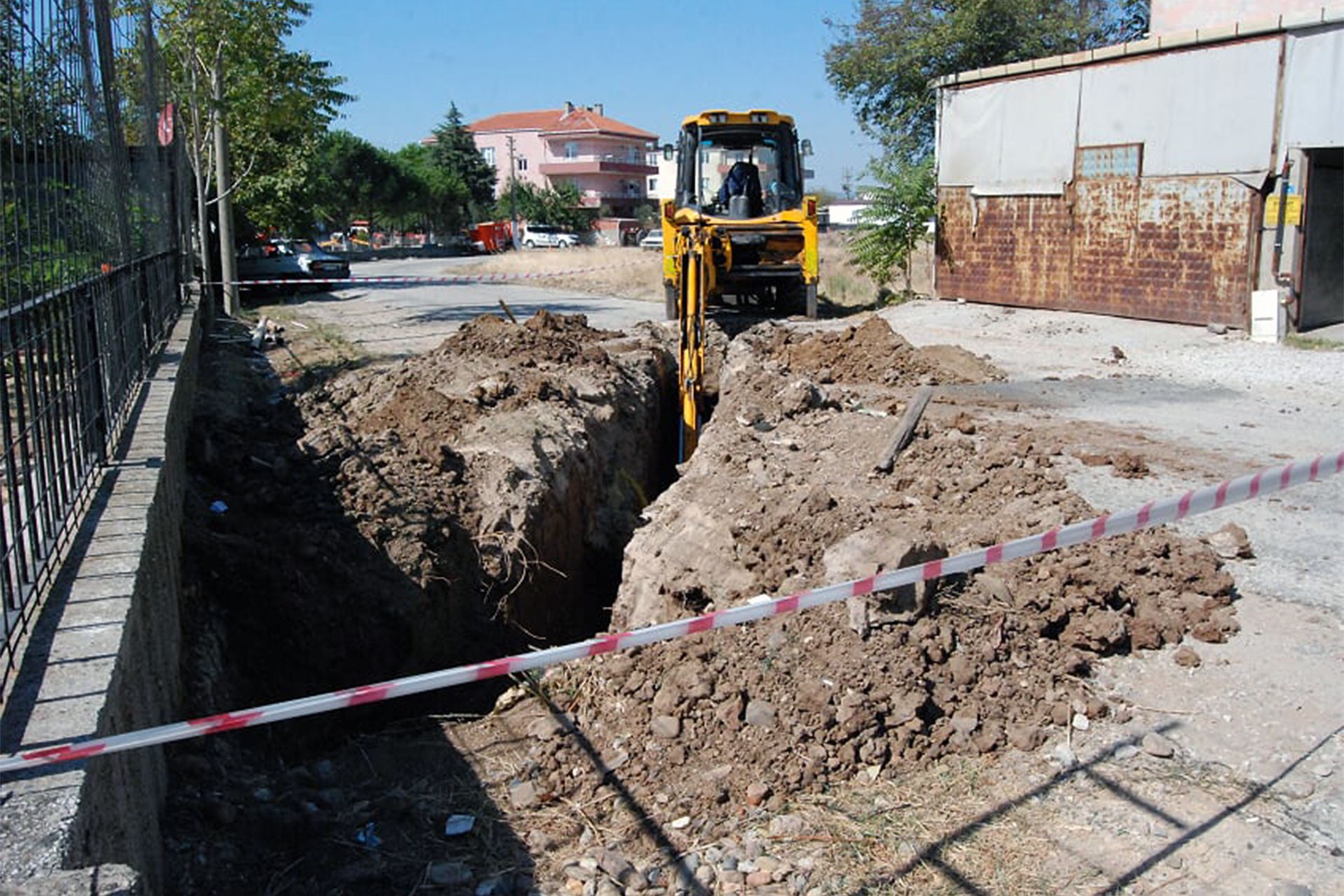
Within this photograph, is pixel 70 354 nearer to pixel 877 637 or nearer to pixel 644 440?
pixel 877 637

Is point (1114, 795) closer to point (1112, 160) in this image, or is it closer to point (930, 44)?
point (1112, 160)

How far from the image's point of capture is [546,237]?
6034cm

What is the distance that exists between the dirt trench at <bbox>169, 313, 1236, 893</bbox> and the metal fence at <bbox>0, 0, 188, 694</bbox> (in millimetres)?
1080

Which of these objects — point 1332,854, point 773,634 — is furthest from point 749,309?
point 1332,854

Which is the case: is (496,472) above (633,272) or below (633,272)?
below

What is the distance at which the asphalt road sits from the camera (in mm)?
15805

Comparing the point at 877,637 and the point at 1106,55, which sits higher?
the point at 1106,55

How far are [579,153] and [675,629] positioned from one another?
8775cm

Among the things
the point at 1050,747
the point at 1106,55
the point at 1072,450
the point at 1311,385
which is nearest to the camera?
the point at 1050,747

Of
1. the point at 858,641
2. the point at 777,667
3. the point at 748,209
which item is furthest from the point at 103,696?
the point at 748,209

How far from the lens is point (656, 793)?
4457mm

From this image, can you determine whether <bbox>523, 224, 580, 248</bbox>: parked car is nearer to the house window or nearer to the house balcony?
the house balcony

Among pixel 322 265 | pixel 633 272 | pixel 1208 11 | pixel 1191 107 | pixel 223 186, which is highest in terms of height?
pixel 1208 11

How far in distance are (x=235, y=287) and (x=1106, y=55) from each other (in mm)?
13750
